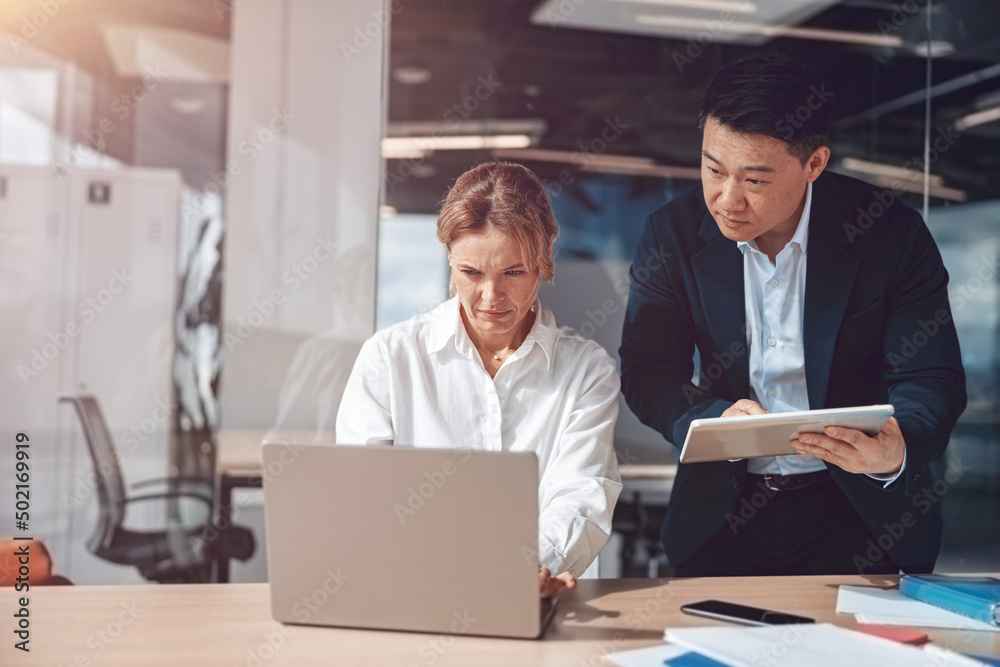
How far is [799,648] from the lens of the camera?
4.18 ft

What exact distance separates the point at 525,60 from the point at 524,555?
5332 millimetres

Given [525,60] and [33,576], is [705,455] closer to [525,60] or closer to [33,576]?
[33,576]

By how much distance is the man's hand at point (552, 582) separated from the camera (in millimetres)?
1516

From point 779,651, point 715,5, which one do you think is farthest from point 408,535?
Answer: point 715,5

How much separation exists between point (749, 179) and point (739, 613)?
1.03 m

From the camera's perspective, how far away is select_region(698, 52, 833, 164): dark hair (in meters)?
2.01

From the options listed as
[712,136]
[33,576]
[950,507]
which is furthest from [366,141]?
[950,507]

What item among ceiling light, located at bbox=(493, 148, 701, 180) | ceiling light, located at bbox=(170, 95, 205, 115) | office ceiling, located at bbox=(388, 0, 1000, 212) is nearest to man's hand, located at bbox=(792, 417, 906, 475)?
office ceiling, located at bbox=(388, 0, 1000, 212)

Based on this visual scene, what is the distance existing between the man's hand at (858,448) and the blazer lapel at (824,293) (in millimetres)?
248

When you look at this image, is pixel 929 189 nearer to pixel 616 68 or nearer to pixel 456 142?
pixel 616 68

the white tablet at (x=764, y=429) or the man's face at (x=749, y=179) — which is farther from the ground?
the man's face at (x=749, y=179)

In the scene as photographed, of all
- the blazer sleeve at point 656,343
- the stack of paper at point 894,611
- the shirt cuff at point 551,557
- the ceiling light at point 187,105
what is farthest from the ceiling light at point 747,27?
the shirt cuff at point 551,557

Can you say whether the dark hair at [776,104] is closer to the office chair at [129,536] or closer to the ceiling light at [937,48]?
the ceiling light at [937,48]

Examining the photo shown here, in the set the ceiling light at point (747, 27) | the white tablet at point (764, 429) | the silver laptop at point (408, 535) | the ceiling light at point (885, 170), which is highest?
the ceiling light at point (747, 27)
